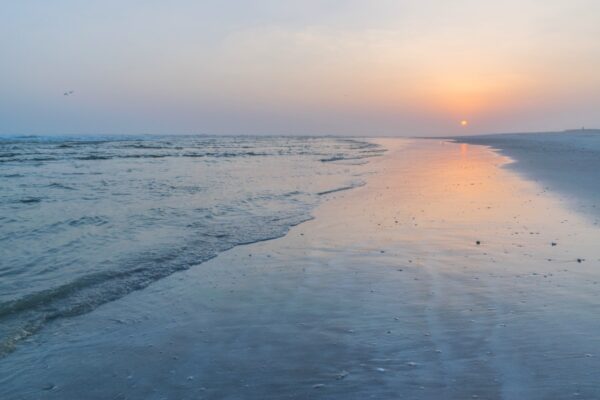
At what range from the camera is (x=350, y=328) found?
4840 mm

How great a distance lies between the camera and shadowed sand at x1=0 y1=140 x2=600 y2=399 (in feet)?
12.3

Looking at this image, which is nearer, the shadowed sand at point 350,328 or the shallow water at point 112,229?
the shadowed sand at point 350,328

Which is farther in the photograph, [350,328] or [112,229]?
[112,229]

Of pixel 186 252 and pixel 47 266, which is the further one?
pixel 186 252

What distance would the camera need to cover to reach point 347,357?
419cm

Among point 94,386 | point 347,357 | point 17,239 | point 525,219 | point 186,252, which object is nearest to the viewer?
point 94,386

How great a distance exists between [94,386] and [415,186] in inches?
562

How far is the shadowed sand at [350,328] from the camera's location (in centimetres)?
375

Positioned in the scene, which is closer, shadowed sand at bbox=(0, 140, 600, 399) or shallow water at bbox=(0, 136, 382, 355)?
shadowed sand at bbox=(0, 140, 600, 399)

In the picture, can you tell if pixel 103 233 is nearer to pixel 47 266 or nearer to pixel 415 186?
pixel 47 266

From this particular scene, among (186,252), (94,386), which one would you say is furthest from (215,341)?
(186,252)

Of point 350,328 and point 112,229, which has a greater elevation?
point 112,229

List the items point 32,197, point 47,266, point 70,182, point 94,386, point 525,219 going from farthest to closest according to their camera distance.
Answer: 1. point 70,182
2. point 32,197
3. point 525,219
4. point 47,266
5. point 94,386

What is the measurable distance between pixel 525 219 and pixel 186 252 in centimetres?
714
